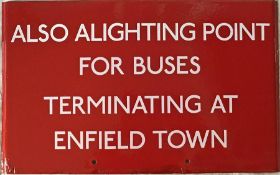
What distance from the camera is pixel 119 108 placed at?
38.5 inches

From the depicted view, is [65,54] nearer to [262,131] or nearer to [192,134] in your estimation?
[192,134]

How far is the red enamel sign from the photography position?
0.97m

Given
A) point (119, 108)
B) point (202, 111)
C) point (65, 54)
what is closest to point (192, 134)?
point (202, 111)

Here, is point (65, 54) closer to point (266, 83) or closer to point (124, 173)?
point (124, 173)

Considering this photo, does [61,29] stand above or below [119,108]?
above

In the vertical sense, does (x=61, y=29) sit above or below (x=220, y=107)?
above

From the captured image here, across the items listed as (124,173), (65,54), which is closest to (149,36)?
(65,54)

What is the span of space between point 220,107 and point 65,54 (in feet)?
1.14

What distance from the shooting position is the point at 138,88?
983 millimetres

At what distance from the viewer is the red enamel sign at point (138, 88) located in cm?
97

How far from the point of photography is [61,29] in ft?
3.25

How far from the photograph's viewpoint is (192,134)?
38.4 inches

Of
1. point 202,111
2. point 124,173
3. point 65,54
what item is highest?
point 65,54

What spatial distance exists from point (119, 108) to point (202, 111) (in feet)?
0.58
